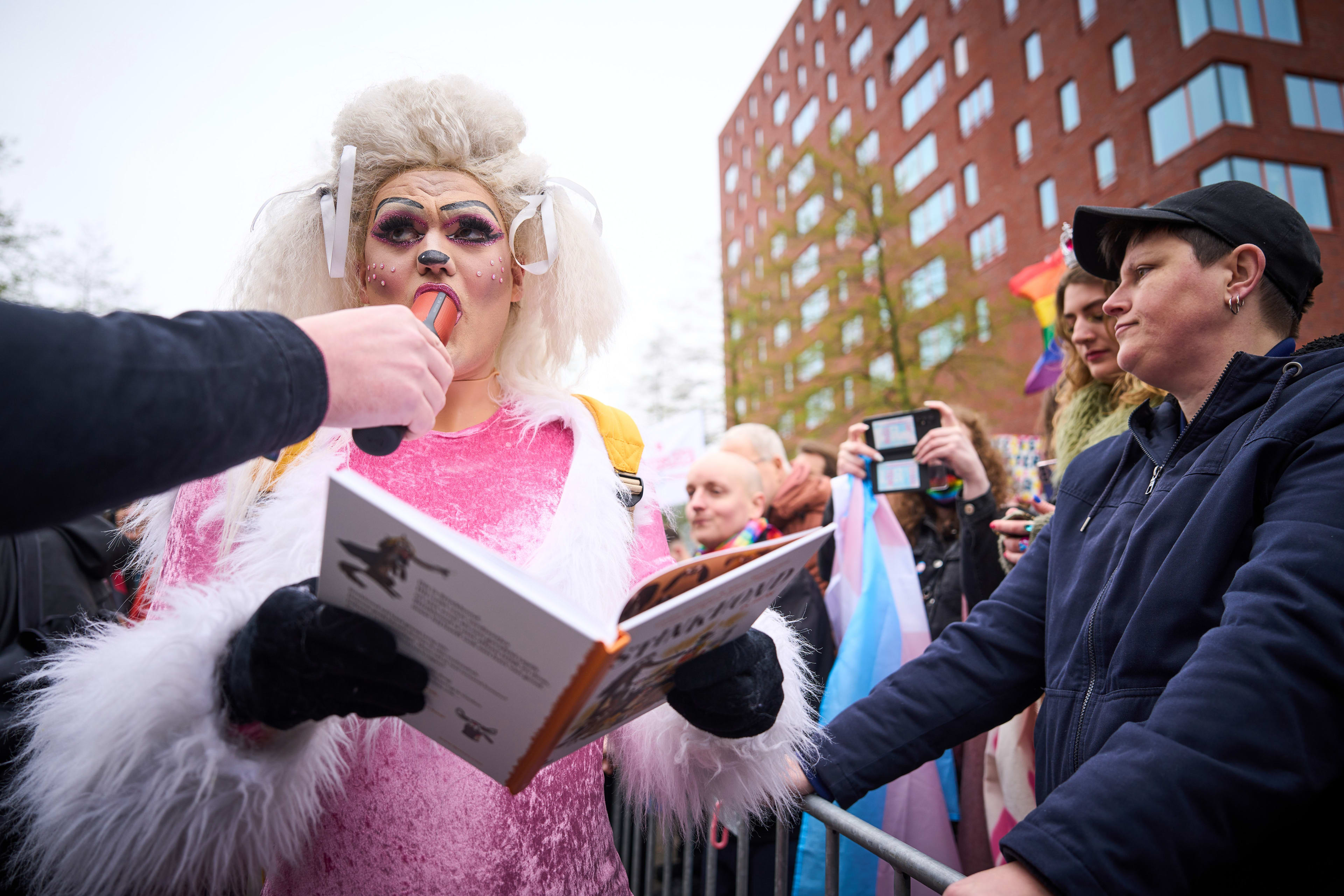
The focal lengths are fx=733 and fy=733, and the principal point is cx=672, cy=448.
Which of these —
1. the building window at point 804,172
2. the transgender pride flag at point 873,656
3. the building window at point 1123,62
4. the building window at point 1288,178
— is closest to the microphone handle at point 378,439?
the transgender pride flag at point 873,656

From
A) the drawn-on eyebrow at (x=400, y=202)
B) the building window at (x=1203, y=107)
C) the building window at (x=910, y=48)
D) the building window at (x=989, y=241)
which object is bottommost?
the drawn-on eyebrow at (x=400, y=202)

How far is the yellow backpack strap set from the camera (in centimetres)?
157

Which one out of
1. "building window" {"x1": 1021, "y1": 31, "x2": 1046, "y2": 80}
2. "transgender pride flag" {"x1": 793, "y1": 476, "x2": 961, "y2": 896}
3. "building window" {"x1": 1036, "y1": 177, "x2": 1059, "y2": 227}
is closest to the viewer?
"transgender pride flag" {"x1": 793, "y1": 476, "x2": 961, "y2": 896}

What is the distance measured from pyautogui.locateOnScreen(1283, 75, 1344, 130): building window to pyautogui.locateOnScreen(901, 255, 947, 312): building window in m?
7.57

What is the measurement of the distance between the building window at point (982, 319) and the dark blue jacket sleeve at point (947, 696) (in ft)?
43.9

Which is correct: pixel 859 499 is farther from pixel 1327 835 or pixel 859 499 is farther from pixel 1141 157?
pixel 1141 157

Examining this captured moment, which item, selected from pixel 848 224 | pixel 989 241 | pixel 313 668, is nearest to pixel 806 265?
pixel 848 224

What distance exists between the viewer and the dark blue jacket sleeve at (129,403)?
687 millimetres

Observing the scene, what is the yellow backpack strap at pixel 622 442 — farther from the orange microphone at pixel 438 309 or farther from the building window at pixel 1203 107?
the building window at pixel 1203 107

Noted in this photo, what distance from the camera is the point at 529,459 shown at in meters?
1.57

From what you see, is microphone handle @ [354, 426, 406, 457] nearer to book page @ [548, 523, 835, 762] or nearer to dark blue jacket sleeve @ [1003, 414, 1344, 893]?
book page @ [548, 523, 835, 762]

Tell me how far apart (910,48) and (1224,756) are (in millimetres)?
27463

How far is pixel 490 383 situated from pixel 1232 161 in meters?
17.7

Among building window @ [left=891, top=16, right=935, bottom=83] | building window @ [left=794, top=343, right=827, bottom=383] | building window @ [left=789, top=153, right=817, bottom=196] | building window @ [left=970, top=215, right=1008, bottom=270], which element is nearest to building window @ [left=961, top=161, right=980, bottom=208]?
building window @ [left=970, top=215, right=1008, bottom=270]
